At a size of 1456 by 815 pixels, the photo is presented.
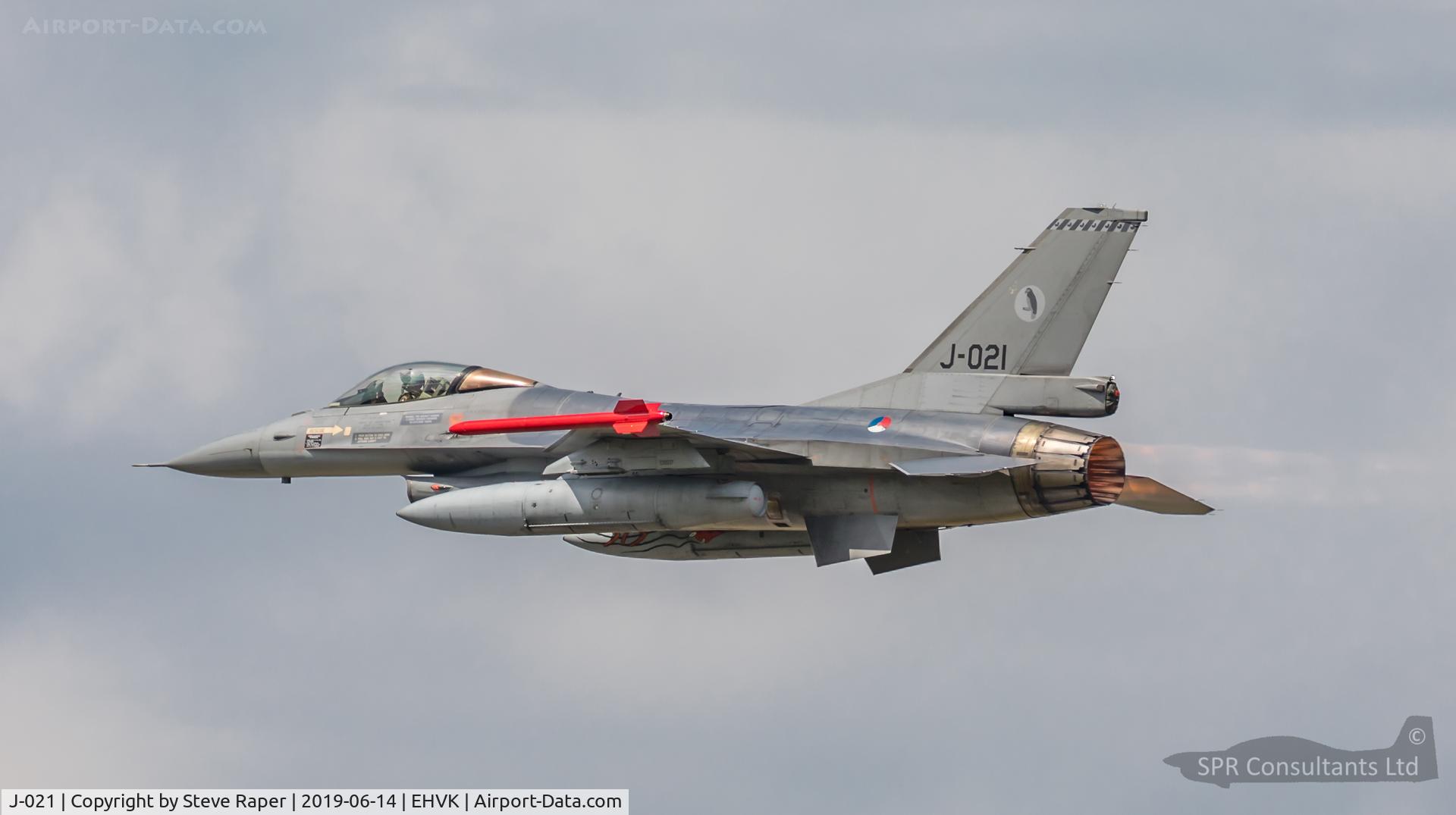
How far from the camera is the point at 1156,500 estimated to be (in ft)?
96.1

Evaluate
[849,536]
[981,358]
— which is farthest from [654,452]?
[981,358]

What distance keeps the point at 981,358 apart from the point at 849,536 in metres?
2.74

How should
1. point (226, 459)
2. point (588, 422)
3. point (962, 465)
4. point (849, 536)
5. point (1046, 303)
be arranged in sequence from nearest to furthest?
point (962, 465) → point (588, 422) → point (849, 536) → point (1046, 303) → point (226, 459)

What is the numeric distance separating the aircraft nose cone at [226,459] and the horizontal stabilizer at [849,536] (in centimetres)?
780

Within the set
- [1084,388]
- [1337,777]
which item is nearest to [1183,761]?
[1337,777]

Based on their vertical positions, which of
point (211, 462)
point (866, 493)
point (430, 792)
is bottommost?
point (430, 792)

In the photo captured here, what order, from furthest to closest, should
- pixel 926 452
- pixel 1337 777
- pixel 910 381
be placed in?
pixel 1337 777 < pixel 910 381 < pixel 926 452

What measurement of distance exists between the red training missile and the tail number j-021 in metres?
3.95

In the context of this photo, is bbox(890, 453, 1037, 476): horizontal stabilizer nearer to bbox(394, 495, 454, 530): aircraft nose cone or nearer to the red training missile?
the red training missile

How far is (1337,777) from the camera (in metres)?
31.9

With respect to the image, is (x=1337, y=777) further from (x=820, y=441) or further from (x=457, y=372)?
(x=457, y=372)

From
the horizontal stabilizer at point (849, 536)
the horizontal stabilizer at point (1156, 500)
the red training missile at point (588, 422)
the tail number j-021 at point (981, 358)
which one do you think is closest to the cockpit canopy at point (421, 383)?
the red training missile at point (588, 422)

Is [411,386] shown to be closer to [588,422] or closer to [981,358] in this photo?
[588,422]

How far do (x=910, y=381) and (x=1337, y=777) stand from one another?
811 cm
